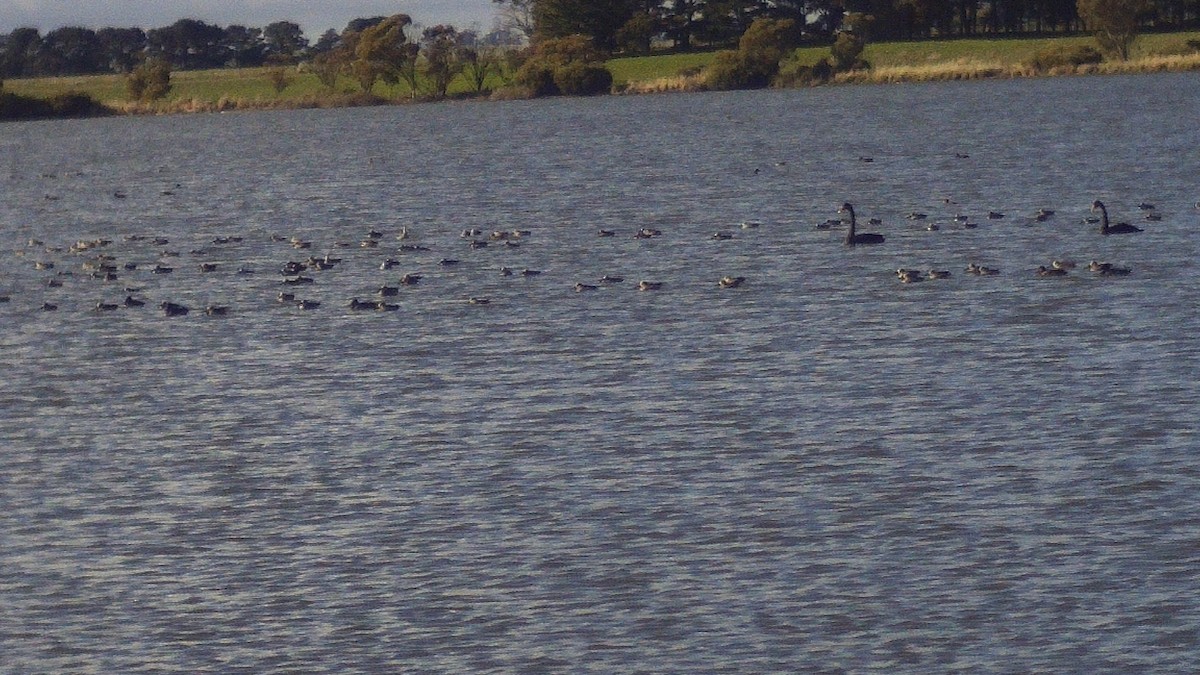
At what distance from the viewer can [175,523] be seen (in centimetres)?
1755

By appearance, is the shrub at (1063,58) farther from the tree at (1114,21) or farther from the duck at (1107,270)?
the duck at (1107,270)

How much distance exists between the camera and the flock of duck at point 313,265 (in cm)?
3102

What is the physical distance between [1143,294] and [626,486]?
12846 millimetres

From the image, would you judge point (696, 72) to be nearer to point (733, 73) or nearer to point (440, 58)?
point (733, 73)

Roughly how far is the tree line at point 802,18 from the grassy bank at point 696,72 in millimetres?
2452

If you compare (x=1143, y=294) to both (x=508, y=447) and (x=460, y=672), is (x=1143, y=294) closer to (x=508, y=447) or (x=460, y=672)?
(x=508, y=447)

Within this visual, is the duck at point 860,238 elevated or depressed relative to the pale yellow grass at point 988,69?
depressed

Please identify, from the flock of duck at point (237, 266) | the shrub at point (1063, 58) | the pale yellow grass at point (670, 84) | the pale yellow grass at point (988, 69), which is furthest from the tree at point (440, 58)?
the flock of duck at point (237, 266)

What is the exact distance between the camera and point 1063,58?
400 feet

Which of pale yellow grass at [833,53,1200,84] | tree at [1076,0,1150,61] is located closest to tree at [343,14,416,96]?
pale yellow grass at [833,53,1200,84]

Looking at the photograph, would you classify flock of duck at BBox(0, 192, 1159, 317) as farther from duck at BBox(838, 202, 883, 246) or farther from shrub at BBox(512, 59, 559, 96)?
shrub at BBox(512, 59, 559, 96)

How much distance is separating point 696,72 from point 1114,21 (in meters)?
29.2

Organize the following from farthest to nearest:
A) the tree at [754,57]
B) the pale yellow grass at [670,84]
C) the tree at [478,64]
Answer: the tree at [478,64], the pale yellow grass at [670,84], the tree at [754,57]

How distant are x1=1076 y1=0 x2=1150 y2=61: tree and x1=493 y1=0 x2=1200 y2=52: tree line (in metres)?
15.1
